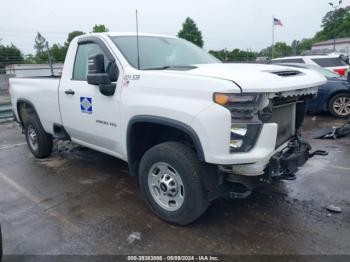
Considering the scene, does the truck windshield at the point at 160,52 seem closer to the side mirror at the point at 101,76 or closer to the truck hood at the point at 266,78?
the side mirror at the point at 101,76

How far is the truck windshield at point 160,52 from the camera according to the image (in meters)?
3.97

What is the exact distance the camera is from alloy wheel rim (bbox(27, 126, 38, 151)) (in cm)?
607

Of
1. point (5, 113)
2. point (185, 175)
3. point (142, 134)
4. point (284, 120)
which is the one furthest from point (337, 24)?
point (185, 175)

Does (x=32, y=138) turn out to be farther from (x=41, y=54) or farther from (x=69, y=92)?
(x=41, y=54)

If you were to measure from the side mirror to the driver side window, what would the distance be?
0.65 m

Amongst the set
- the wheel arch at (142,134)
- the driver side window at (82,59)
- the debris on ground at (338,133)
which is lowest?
the debris on ground at (338,133)

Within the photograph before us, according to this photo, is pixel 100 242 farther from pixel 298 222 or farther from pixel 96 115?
pixel 298 222

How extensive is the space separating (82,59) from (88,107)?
31.1 inches

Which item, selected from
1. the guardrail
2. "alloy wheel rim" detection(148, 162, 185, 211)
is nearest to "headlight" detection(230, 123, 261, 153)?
"alloy wheel rim" detection(148, 162, 185, 211)

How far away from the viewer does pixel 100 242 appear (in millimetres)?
3318

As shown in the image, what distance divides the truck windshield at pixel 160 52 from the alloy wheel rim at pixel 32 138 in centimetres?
284

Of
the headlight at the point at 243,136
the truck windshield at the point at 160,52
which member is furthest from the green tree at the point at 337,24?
the headlight at the point at 243,136

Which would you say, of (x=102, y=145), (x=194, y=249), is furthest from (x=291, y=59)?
(x=194, y=249)

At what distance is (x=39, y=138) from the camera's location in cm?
587
